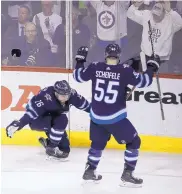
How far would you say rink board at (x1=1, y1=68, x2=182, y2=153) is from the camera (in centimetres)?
438

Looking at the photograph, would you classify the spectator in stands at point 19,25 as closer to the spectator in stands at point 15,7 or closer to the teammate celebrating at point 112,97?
the spectator in stands at point 15,7

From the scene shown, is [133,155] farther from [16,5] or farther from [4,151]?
[16,5]

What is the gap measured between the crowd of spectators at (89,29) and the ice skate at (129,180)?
1154 millimetres

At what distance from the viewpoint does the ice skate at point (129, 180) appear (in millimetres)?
3477

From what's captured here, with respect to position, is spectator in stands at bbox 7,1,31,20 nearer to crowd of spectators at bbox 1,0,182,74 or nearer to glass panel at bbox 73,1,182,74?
crowd of spectators at bbox 1,0,182,74

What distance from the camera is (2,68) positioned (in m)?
4.49

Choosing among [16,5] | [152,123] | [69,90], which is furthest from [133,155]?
[16,5]

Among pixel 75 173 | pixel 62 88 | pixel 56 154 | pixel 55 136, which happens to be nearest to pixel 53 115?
pixel 55 136

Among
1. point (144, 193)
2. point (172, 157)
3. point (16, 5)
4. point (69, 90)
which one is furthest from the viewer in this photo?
point (16, 5)

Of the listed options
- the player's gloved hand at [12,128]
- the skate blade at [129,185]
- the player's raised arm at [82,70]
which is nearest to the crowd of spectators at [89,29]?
the player's gloved hand at [12,128]

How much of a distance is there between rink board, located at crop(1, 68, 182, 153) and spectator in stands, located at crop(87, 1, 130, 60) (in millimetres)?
391

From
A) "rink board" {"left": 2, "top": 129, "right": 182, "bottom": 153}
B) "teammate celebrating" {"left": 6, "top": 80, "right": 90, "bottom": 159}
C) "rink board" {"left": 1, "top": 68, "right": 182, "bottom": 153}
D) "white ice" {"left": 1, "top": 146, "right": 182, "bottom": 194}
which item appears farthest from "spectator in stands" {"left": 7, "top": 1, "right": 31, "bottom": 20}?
"white ice" {"left": 1, "top": 146, "right": 182, "bottom": 194}

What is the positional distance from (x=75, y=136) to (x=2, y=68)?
2.55ft

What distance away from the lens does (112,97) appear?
3.37m
